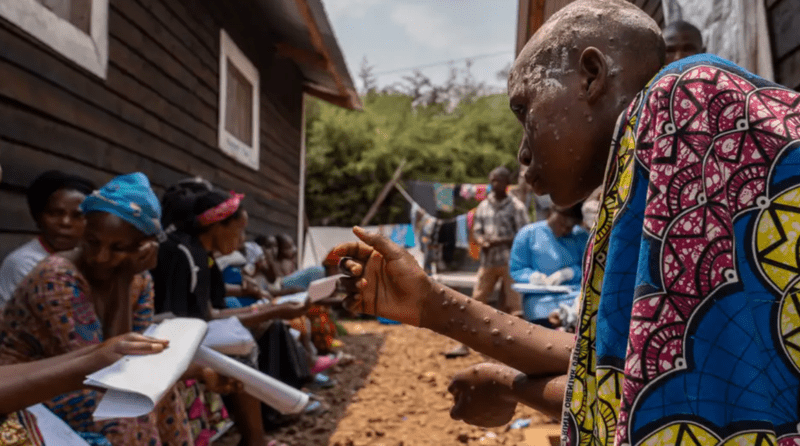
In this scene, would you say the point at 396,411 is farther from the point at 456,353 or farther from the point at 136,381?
the point at 136,381

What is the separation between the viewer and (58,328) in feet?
6.78

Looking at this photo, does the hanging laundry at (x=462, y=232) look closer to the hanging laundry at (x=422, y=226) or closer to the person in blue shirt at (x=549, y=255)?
the hanging laundry at (x=422, y=226)

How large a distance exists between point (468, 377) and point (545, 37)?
34.9 inches

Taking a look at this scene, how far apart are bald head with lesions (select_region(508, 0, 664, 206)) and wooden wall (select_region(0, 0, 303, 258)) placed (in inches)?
116

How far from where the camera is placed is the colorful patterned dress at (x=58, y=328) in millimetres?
2062

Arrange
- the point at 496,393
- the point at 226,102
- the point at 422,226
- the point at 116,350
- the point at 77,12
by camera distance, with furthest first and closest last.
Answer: the point at 422,226, the point at 226,102, the point at 77,12, the point at 116,350, the point at 496,393

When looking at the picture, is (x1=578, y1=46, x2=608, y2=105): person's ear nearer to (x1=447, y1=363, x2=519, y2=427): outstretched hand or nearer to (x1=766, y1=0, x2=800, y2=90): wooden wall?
(x1=447, y1=363, x2=519, y2=427): outstretched hand

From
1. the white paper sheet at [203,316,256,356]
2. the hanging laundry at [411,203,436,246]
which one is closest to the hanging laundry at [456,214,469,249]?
the hanging laundry at [411,203,436,246]

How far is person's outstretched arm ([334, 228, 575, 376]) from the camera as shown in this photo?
3.82ft

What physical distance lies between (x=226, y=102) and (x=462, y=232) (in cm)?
826

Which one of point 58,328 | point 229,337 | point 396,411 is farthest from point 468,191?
point 58,328

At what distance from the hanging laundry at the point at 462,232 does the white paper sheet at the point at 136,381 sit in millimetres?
12202

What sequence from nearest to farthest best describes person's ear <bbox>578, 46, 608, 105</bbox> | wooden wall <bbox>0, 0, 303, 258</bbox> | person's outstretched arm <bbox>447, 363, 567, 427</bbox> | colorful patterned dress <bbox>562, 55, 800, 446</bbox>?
colorful patterned dress <bbox>562, 55, 800, 446</bbox>
person's ear <bbox>578, 46, 608, 105</bbox>
person's outstretched arm <bbox>447, 363, 567, 427</bbox>
wooden wall <bbox>0, 0, 303, 258</bbox>

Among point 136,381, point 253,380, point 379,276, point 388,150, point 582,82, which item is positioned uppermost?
point 388,150
